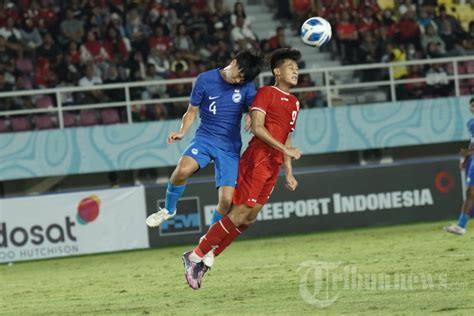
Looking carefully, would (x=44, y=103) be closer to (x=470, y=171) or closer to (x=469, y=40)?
(x=470, y=171)

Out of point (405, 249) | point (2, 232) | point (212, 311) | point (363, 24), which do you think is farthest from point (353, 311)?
point (363, 24)

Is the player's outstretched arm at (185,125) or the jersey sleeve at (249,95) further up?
the jersey sleeve at (249,95)

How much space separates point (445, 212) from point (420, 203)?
570 mm

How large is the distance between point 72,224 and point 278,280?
7.65 metres

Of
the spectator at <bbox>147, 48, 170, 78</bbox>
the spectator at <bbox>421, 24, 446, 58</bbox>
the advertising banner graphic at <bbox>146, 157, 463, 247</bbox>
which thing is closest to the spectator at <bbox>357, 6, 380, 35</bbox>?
the spectator at <bbox>421, 24, 446, 58</bbox>

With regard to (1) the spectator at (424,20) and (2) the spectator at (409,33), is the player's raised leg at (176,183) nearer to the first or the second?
(2) the spectator at (409,33)

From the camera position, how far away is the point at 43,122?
21.3m

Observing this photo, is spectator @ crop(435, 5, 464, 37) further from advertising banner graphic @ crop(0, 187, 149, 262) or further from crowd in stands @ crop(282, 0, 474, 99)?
advertising banner graphic @ crop(0, 187, 149, 262)

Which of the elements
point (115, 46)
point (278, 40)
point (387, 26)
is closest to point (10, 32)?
point (115, 46)

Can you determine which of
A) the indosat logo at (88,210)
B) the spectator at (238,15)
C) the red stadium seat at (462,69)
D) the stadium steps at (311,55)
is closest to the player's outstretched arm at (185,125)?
the indosat logo at (88,210)

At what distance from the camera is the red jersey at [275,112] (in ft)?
38.1

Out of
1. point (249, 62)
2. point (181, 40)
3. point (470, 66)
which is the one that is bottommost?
point (470, 66)

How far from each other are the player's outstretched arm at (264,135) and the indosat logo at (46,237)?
8.80m

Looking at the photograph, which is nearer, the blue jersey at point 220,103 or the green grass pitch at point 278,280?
the green grass pitch at point 278,280
